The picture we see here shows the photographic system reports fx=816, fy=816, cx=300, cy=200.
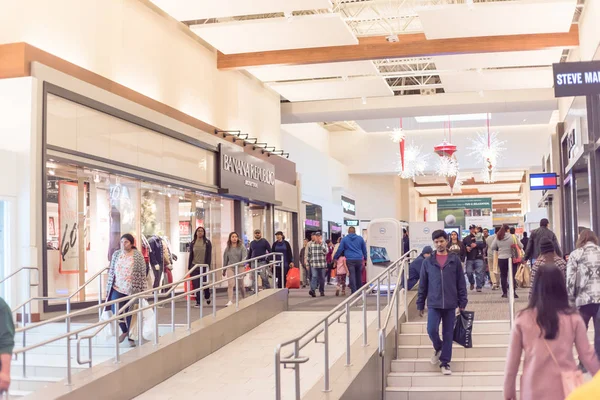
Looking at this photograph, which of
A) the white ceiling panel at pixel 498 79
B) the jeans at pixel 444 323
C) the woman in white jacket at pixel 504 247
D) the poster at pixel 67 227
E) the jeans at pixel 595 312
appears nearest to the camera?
the jeans at pixel 595 312

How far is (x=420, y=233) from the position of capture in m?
19.1

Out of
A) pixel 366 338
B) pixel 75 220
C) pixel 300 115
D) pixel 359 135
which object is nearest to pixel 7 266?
→ pixel 75 220

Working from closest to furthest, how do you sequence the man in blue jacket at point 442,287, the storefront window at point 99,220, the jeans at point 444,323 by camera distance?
the man in blue jacket at point 442,287, the jeans at point 444,323, the storefront window at point 99,220

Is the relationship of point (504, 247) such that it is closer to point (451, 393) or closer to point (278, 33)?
point (451, 393)

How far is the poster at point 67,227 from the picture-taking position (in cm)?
1209

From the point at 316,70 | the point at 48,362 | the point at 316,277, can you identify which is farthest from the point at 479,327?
the point at 316,70

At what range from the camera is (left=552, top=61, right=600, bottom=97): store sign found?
30.9 feet

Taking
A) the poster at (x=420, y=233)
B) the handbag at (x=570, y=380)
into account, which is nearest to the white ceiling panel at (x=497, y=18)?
the poster at (x=420, y=233)

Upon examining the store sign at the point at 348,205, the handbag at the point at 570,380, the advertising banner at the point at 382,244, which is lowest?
the handbag at the point at 570,380

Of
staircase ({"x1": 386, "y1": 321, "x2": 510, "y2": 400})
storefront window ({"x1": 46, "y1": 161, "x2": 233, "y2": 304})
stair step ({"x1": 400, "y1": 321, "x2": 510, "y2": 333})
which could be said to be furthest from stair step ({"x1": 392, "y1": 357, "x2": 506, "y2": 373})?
storefront window ({"x1": 46, "y1": 161, "x2": 233, "y2": 304})

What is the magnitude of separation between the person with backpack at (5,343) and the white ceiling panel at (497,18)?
1197 cm

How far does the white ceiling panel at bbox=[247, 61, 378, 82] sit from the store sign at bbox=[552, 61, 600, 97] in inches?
378

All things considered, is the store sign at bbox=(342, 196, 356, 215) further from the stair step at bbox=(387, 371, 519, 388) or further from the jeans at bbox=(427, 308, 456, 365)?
the jeans at bbox=(427, 308, 456, 365)

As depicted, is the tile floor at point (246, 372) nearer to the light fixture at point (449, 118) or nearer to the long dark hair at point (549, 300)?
the long dark hair at point (549, 300)
